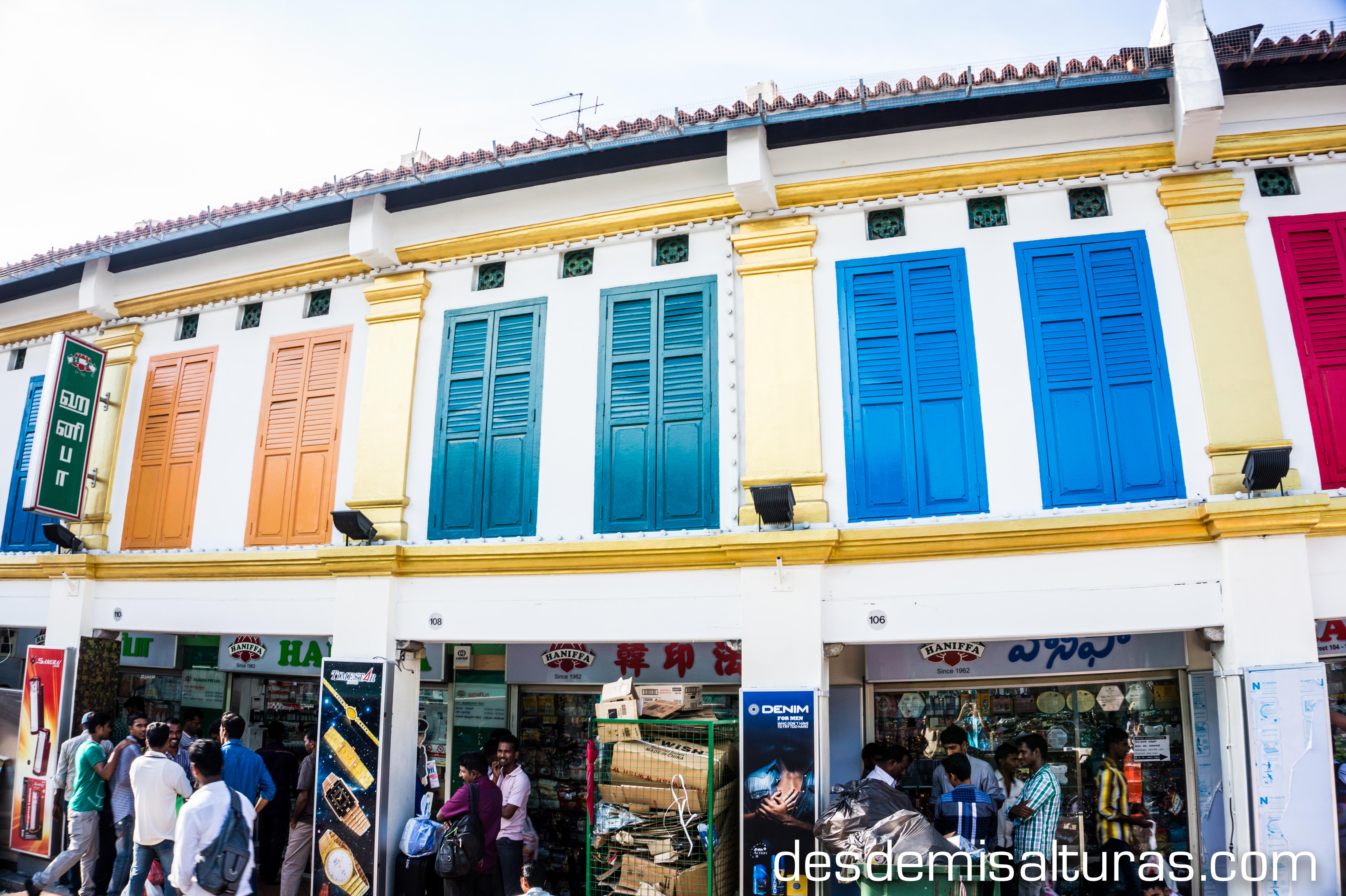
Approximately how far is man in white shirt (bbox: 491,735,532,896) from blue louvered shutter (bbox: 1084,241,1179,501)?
20.1 feet

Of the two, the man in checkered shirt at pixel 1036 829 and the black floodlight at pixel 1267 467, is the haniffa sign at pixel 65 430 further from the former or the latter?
the black floodlight at pixel 1267 467

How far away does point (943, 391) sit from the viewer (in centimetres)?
830

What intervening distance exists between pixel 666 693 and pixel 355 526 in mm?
3751

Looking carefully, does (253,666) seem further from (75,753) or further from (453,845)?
(453,845)

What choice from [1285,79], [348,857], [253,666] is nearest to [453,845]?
[348,857]

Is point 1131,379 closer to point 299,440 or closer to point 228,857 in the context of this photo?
point 228,857

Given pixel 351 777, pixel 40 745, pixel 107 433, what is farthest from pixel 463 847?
pixel 107 433

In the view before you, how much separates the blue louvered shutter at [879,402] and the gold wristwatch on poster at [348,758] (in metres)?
5.45

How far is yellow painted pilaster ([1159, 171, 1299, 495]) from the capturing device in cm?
761

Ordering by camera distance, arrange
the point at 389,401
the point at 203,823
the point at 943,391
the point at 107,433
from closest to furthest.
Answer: the point at 203,823, the point at 943,391, the point at 389,401, the point at 107,433

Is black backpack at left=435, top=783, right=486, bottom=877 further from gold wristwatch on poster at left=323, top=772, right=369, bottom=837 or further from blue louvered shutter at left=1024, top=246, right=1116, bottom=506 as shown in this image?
blue louvered shutter at left=1024, top=246, right=1116, bottom=506

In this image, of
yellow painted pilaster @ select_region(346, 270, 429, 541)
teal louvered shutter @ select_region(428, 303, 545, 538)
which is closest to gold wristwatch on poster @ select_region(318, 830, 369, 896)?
yellow painted pilaster @ select_region(346, 270, 429, 541)

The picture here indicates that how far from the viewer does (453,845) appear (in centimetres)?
786

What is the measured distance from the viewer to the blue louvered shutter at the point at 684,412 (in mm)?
8656
